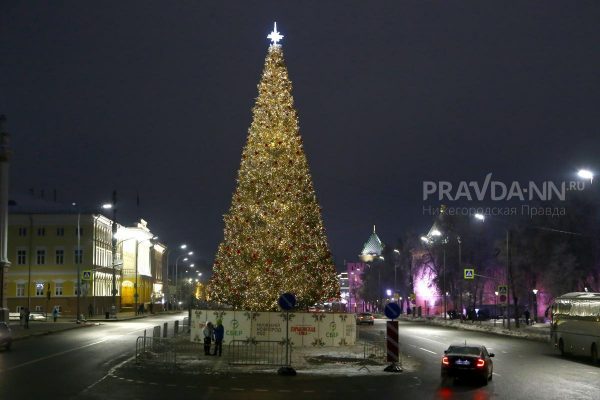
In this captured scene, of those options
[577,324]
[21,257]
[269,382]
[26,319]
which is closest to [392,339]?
[269,382]

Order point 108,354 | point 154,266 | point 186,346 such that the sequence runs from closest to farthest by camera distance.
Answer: point 108,354
point 186,346
point 154,266

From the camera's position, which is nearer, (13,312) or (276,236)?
(276,236)

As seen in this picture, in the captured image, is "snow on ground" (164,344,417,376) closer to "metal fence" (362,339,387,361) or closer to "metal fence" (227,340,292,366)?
"metal fence" (362,339,387,361)

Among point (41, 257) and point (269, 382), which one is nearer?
point (269, 382)

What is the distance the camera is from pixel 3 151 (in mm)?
57781

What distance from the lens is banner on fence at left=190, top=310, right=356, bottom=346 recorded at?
37.1 meters

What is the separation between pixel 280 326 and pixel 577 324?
12607 millimetres

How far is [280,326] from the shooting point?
37.1 m

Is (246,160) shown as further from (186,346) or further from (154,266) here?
(154,266)

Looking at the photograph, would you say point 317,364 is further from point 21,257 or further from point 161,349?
point 21,257

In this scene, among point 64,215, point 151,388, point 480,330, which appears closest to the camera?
point 151,388

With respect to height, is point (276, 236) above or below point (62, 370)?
above

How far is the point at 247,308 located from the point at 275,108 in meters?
9.43

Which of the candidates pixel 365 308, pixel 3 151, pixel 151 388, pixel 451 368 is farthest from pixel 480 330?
pixel 365 308
